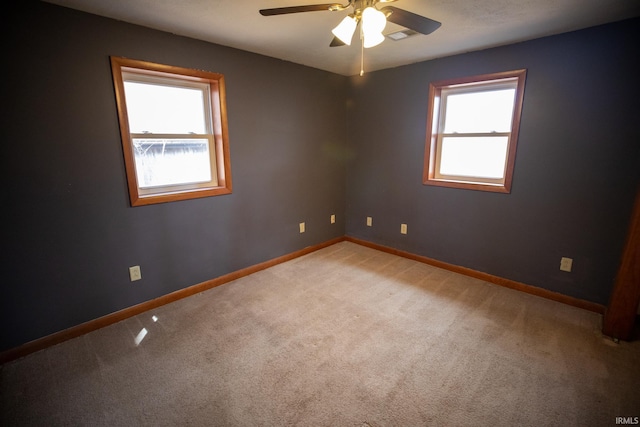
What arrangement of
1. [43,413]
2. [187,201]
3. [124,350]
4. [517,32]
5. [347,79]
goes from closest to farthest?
[43,413] < [124,350] < [517,32] < [187,201] < [347,79]

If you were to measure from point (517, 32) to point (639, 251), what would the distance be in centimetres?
186

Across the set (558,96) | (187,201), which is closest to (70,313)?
(187,201)

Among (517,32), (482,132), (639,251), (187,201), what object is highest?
(517,32)

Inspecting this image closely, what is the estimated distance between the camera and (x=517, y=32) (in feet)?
7.61

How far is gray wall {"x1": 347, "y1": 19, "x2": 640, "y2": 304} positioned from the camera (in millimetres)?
2225

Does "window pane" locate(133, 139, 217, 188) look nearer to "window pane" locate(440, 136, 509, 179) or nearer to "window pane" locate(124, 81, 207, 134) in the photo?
"window pane" locate(124, 81, 207, 134)

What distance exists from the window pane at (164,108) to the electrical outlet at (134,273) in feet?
3.75

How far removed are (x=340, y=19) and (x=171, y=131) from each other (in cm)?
171

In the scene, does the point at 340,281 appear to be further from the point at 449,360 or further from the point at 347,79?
the point at 347,79

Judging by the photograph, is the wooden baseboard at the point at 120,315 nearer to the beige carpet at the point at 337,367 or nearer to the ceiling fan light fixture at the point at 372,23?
the beige carpet at the point at 337,367

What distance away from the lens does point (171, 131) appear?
2559mm

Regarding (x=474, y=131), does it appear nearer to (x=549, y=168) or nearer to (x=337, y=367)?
(x=549, y=168)

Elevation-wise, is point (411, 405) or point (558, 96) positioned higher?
point (558, 96)

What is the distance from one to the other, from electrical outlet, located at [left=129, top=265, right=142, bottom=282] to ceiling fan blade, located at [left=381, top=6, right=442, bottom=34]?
261cm
